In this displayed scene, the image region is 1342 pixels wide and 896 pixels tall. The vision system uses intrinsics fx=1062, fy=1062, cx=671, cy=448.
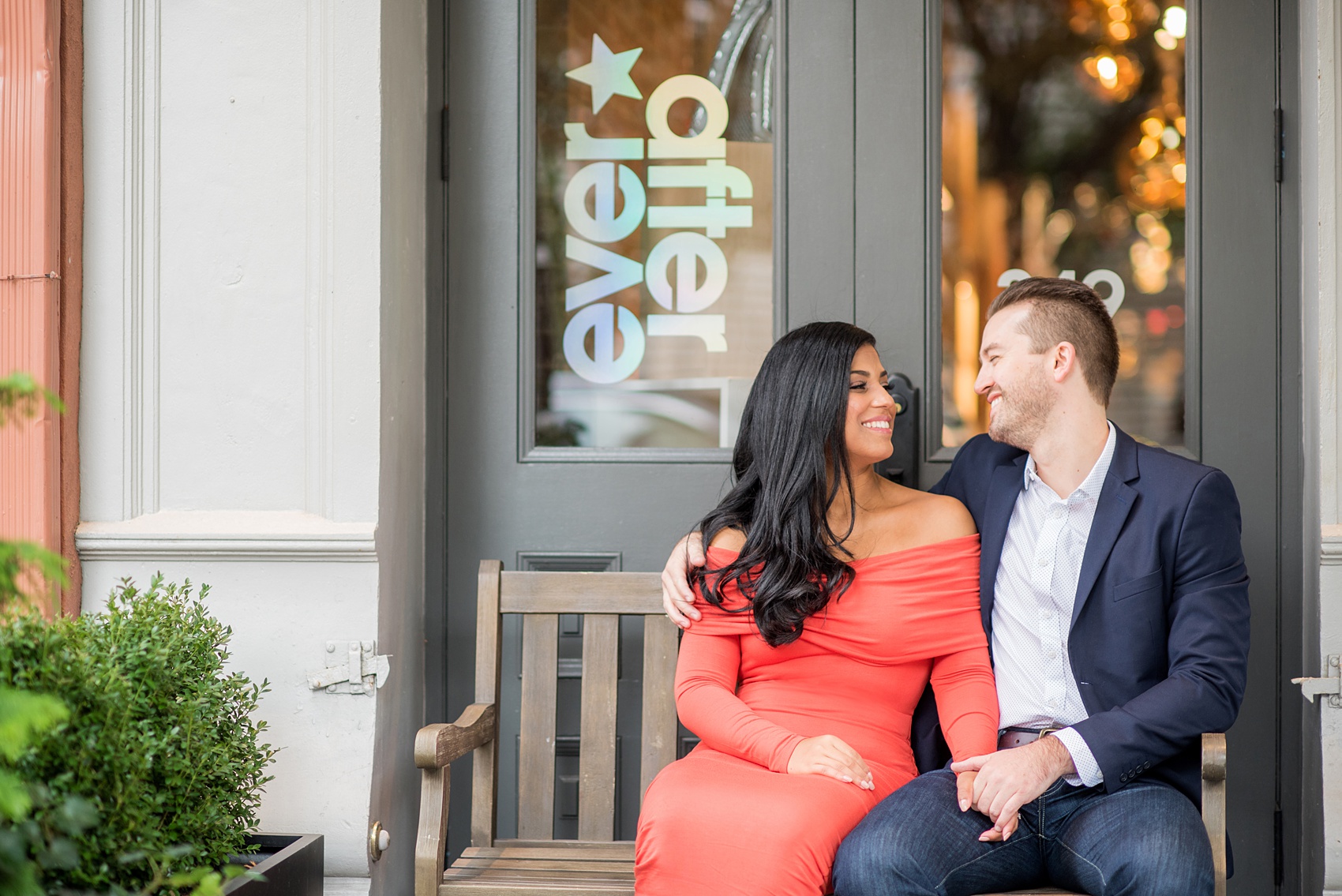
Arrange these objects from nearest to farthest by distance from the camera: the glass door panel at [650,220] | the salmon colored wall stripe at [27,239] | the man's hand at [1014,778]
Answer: the man's hand at [1014,778], the salmon colored wall stripe at [27,239], the glass door panel at [650,220]

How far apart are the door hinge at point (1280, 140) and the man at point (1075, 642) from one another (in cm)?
77

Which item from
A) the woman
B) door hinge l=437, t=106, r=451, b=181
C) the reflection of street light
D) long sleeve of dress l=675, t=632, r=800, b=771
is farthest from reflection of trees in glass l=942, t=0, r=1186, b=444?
door hinge l=437, t=106, r=451, b=181

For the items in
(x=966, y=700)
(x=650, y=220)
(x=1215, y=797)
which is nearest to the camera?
(x=1215, y=797)

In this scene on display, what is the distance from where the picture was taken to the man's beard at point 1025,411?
2240 millimetres

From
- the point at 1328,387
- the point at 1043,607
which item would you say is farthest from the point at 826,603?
the point at 1328,387

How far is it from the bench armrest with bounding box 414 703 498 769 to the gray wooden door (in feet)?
1.26

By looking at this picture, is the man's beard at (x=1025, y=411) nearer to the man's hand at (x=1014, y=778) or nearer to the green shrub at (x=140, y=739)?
the man's hand at (x=1014, y=778)

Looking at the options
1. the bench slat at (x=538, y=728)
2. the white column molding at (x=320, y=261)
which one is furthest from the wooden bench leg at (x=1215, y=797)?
the white column molding at (x=320, y=261)

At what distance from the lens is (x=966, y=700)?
220 centimetres

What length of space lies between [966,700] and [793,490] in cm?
56

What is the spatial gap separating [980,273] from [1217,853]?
4.75 ft

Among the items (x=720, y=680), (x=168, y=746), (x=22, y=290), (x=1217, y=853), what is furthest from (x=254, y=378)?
(x=1217, y=853)

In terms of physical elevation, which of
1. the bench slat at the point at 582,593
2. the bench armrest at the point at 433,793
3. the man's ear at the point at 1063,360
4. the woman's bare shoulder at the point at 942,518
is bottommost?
the bench armrest at the point at 433,793

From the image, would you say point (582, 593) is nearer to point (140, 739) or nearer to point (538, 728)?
point (538, 728)
